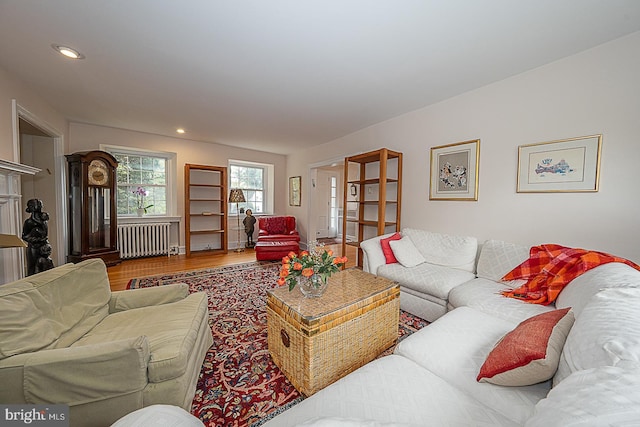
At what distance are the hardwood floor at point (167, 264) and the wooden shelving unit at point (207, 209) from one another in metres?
0.41

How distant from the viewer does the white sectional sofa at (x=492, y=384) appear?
1.65 feet

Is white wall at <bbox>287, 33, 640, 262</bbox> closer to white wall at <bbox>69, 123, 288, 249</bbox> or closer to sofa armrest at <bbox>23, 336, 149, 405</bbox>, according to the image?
sofa armrest at <bbox>23, 336, 149, 405</bbox>

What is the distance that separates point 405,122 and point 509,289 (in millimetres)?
2436

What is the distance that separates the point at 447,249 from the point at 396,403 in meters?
2.19

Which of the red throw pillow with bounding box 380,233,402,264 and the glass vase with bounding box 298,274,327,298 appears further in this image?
the red throw pillow with bounding box 380,233,402,264

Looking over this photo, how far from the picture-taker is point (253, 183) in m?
6.06

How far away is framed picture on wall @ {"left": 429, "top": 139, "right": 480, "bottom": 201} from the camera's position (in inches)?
108

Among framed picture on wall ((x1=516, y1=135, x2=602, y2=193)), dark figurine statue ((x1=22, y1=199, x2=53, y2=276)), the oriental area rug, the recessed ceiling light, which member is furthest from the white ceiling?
the oriental area rug

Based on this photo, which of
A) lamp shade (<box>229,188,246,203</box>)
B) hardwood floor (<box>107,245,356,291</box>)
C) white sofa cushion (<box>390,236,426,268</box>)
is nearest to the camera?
white sofa cushion (<box>390,236,426,268</box>)

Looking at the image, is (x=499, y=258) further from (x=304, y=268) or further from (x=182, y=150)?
(x=182, y=150)

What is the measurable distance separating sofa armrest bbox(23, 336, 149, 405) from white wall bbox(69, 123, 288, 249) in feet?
14.3

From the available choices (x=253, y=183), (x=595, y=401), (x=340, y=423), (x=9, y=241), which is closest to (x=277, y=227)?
(x=253, y=183)

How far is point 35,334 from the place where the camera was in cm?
110

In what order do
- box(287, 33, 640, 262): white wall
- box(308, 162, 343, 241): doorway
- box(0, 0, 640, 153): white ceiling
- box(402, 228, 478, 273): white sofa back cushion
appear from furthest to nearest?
box(308, 162, 343, 241): doorway, box(402, 228, 478, 273): white sofa back cushion, box(287, 33, 640, 262): white wall, box(0, 0, 640, 153): white ceiling
